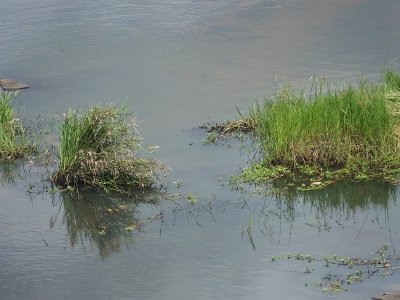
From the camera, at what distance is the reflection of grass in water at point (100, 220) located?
303 inches

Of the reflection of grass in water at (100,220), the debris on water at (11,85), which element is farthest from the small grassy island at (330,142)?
the debris on water at (11,85)

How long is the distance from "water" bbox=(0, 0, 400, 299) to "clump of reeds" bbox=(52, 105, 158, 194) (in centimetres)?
22

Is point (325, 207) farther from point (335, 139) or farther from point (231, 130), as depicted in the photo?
point (231, 130)

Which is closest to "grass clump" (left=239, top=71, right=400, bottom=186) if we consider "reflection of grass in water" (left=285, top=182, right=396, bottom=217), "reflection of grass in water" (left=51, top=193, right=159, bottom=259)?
"reflection of grass in water" (left=285, top=182, right=396, bottom=217)

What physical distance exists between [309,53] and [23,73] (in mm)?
3885

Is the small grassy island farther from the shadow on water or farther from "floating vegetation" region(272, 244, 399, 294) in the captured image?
"floating vegetation" region(272, 244, 399, 294)

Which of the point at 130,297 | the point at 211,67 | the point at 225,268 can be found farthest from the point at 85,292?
the point at 211,67

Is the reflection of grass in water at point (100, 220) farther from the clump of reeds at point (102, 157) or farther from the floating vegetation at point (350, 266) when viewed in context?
the floating vegetation at point (350, 266)

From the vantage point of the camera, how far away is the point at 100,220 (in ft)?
26.7

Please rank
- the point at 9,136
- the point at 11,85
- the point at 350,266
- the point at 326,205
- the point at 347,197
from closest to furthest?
the point at 350,266 < the point at 326,205 < the point at 347,197 < the point at 9,136 < the point at 11,85

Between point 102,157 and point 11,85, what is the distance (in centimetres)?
397

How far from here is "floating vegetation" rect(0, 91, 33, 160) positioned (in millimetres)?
9656

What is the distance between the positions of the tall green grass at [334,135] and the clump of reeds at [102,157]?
A: 127 centimetres

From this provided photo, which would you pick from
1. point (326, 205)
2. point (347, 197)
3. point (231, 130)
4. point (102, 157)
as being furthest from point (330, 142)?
point (102, 157)
